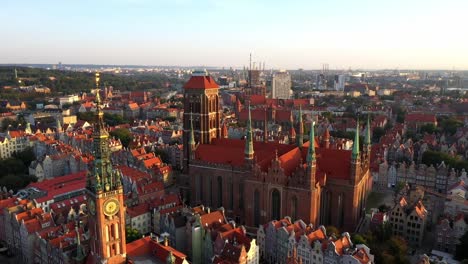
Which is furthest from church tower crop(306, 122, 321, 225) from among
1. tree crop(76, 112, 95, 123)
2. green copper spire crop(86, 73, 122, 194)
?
tree crop(76, 112, 95, 123)

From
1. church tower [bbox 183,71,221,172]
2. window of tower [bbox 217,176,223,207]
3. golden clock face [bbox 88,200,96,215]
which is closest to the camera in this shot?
golden clock face [bbox 88,200,96,215]

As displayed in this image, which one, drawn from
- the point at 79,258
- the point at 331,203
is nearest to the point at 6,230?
the point at 79,258

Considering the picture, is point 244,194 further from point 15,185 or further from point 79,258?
point 15,185

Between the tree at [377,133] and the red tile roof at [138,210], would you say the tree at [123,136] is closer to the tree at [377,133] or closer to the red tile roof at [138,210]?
the red tile roof at [138,210]

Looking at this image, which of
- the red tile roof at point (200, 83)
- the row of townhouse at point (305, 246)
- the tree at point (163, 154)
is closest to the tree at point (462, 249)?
the row of townhouse at point (305, 246)

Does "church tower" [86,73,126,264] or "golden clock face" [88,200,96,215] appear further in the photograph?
"golden clock face" [88,200,96,215]

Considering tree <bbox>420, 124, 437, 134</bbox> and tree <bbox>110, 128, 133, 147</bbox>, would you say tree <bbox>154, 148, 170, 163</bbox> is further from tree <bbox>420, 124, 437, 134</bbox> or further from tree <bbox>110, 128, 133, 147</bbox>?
tree <bbox>420, 124, 437, 134</bbox>

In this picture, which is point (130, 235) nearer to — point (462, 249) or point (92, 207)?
point (92, 207)
